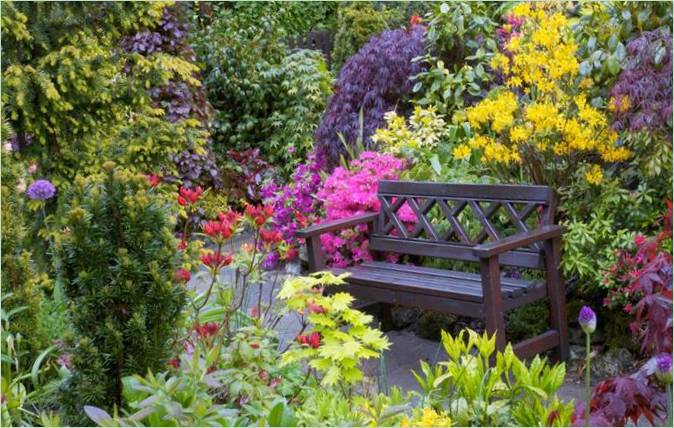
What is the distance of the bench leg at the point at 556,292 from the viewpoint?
4.34 metres

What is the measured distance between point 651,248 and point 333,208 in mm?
2995

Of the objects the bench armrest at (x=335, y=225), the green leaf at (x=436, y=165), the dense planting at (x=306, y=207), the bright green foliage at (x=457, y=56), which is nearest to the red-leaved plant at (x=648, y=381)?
the dense planting at (x=306, y=207)

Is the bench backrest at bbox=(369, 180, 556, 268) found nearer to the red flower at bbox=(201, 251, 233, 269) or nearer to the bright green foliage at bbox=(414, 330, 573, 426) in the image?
the bright green foliage at bbox=(414, 330, 573, 426)

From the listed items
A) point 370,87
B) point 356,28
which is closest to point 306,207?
point 370,87

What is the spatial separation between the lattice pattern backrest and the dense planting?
7cm

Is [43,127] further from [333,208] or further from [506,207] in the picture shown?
[506,207]

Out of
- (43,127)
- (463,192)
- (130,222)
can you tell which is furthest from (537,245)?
(43,127)

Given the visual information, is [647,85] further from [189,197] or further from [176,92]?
[176,92]

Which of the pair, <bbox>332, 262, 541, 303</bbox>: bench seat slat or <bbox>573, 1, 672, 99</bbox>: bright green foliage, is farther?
<bbox>573, 1, 672, 99</bbox>: bright green foliage

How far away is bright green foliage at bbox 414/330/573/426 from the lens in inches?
91.4

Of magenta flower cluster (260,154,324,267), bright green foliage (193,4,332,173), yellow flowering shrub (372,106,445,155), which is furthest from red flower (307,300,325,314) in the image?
bright green foliage (193,4,332,173)

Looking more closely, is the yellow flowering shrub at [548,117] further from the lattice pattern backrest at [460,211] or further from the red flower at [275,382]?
the red flower at [275,382]

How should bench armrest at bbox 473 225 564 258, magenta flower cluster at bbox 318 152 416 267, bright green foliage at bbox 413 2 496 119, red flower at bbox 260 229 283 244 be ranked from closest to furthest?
red flower at bbox 260 229 283 244 < bench armrest at bbox 473 225 564 258 < magenta flower cluster at bbox 318 152 416 267 < bright green foliage at bbox 413 2 496 119

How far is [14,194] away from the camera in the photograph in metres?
3.58
